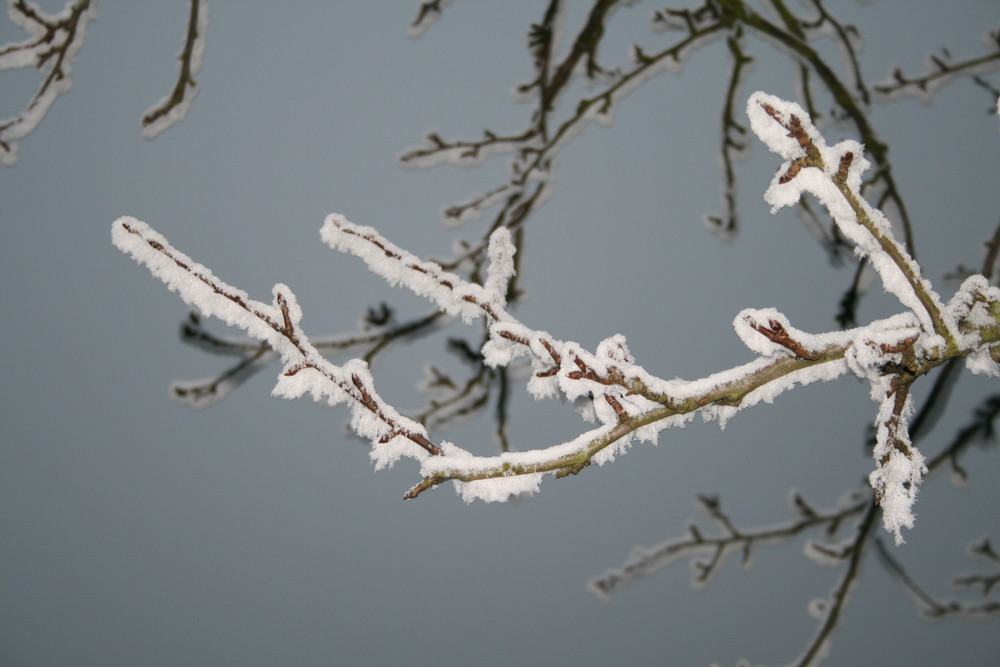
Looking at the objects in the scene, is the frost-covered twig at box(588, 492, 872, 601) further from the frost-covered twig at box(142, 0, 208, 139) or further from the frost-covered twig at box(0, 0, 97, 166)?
the frost-covered twig at box(0, 0, 97, 166)

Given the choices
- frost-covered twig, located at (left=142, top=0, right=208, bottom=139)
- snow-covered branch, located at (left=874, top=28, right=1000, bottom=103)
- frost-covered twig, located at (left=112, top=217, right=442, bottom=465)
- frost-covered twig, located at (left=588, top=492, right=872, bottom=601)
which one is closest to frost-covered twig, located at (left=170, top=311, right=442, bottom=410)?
frost-covered twig, located at (left=142, top=0, right=208, bottom=139)

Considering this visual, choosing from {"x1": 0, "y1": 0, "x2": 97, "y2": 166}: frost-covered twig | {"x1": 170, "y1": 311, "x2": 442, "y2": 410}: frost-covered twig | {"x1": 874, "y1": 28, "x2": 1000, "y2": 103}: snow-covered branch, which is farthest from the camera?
{"x1": 874, "y1": 28, "x2": 1000, "y2": 103}: snow-covered branch

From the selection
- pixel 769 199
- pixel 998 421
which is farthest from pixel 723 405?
pixel 998 421

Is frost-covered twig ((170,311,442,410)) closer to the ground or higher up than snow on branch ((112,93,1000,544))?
higher up

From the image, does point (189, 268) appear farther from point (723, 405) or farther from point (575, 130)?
point (575, 130)

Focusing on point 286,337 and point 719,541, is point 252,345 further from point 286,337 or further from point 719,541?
point 719,541

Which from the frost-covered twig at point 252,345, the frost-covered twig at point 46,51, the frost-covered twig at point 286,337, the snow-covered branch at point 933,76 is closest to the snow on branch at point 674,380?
the frost-covered twig at point 286,337

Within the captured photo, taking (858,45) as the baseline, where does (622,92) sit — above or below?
below
